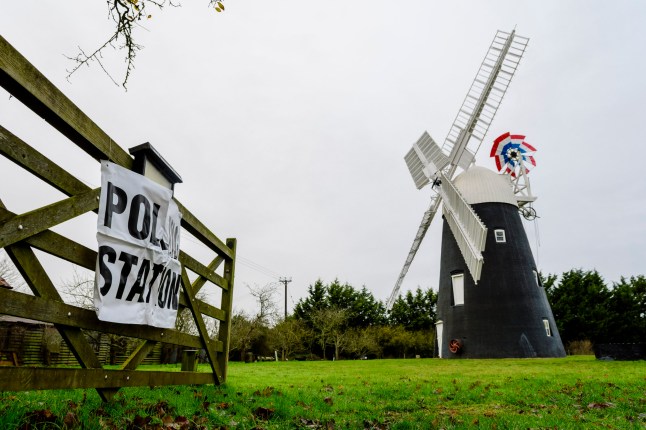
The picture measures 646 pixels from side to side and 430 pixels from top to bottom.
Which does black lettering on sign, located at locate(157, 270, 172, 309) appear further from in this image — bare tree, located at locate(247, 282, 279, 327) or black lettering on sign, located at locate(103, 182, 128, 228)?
bare tree, located at locate(247, 282, 279, 327)

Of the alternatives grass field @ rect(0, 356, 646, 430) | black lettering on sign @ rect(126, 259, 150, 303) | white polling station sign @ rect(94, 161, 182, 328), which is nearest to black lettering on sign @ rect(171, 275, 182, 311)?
white polling station sign @ rect(94, 161, 182, 328)

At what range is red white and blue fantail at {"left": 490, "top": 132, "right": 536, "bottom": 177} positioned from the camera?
2750 centimetres

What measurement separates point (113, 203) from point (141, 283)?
0.86m

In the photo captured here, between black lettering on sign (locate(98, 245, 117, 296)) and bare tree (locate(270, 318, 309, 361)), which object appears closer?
black lettering on sign (locate(98, 245, 117, 296))

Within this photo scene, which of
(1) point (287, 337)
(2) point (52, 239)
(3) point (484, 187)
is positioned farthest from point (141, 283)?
(1) point (287, 337)

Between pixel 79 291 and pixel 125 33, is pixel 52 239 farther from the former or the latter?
pixel 79 291

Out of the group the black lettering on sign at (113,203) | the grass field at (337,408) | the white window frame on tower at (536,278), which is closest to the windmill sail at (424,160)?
the white window frame on tower at (536,278)

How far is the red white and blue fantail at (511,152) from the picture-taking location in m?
27.5

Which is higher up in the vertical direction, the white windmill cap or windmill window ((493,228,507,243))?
the white windmill cap

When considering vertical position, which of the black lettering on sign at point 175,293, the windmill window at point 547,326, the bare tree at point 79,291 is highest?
the bare tree at point 79,291

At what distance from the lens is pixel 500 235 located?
25.3 metres

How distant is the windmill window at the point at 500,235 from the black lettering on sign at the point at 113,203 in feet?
80.0

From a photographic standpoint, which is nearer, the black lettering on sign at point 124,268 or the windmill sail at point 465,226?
the black lettering on sign at point 124,268

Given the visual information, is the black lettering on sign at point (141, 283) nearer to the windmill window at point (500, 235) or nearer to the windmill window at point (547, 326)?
the windmill window at point (500, 235)
